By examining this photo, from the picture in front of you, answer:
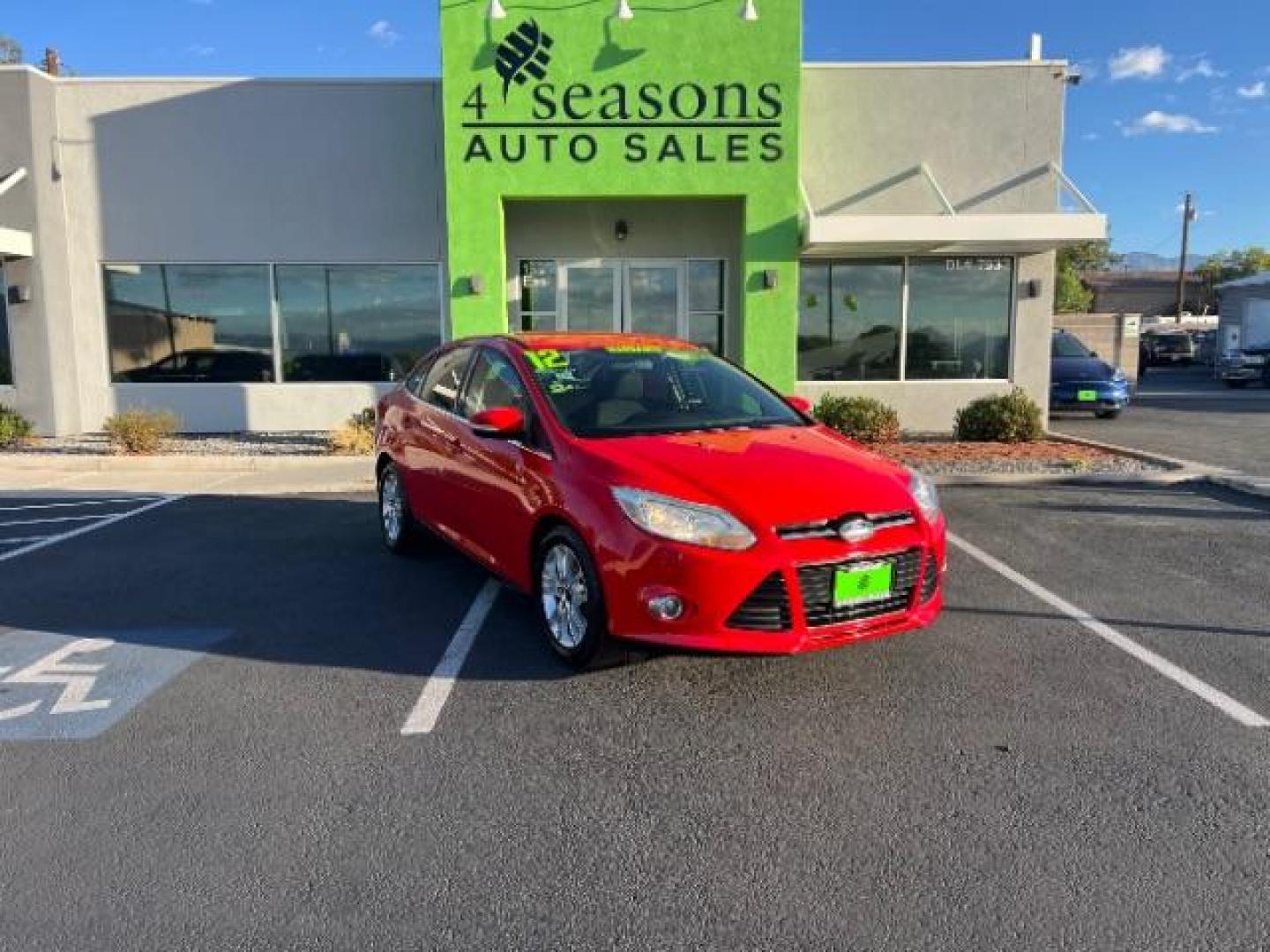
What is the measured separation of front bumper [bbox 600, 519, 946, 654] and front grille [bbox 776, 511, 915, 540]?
0.09 feet

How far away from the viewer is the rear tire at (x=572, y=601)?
428 centimetres

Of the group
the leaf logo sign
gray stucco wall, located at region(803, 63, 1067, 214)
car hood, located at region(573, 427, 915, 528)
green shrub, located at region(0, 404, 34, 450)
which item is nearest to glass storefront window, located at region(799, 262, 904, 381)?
gray stucco wall, located at region(803, 63, 1067, 214)

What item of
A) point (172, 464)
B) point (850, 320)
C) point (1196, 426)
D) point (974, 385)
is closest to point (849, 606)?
point (172, 464)

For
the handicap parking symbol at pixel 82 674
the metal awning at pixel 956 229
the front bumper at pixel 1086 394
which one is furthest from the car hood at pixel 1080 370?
the handicap parking symbol at pixel 82 674

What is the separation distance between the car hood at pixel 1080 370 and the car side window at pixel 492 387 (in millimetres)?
14335

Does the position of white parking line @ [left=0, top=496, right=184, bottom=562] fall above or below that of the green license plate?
below

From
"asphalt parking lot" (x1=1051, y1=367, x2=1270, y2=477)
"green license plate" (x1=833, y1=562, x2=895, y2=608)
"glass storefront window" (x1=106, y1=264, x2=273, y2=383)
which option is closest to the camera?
"green license plate" (x1=833, y1=562, x2=895, y2=608)

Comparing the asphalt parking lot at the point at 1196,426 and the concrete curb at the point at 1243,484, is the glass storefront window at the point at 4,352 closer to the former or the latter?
the concrete curb at the point at 1243,484

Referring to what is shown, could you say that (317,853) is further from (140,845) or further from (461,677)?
(461,677)

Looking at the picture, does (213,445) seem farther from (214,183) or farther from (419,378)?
(419,378)

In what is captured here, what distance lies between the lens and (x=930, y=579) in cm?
444

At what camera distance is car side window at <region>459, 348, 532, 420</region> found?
5.22 metres

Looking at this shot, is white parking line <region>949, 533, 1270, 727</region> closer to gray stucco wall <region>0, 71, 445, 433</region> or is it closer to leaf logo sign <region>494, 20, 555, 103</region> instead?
leaf logo sign <region>494, 20, 555, 103</region>

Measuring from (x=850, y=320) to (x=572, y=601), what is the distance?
33.8 ft
